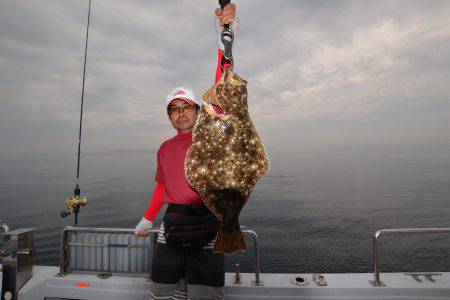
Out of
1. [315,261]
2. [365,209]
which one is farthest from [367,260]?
[365,209]

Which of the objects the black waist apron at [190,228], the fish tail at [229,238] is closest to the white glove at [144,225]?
the black waist apron at [190,228]

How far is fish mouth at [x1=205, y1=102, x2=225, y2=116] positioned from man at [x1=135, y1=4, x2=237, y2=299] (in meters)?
0.53

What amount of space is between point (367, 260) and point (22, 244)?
880 inches

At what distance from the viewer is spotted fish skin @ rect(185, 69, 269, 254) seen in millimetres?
2232

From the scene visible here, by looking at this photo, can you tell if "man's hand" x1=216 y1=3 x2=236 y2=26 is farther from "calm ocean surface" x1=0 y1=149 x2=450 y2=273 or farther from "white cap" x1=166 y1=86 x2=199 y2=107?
"calm ocean surface" x1=0 y1=149 x2=450 y2=273

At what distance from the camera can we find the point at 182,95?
291cm

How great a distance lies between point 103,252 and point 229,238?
11.1 ft

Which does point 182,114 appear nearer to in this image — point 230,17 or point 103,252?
point 230,17

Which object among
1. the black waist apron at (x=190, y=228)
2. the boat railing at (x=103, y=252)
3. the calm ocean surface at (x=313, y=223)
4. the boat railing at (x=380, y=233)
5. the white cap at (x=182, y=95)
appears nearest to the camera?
the black waist apron at (x=190, y=228)

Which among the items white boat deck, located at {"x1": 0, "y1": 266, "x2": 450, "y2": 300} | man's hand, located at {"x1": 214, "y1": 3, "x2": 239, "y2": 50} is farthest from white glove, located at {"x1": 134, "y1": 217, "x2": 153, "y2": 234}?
man's hand, located at {"x1": 214, "y1": 3, "x2": 239, "y2": 50}

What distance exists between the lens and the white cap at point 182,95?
2904 millimetres

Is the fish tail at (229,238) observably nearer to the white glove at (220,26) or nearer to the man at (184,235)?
the man at (184,235)

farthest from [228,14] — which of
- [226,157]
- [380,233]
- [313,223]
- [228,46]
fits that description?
[313,223]

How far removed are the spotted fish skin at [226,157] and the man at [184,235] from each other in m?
0.46
